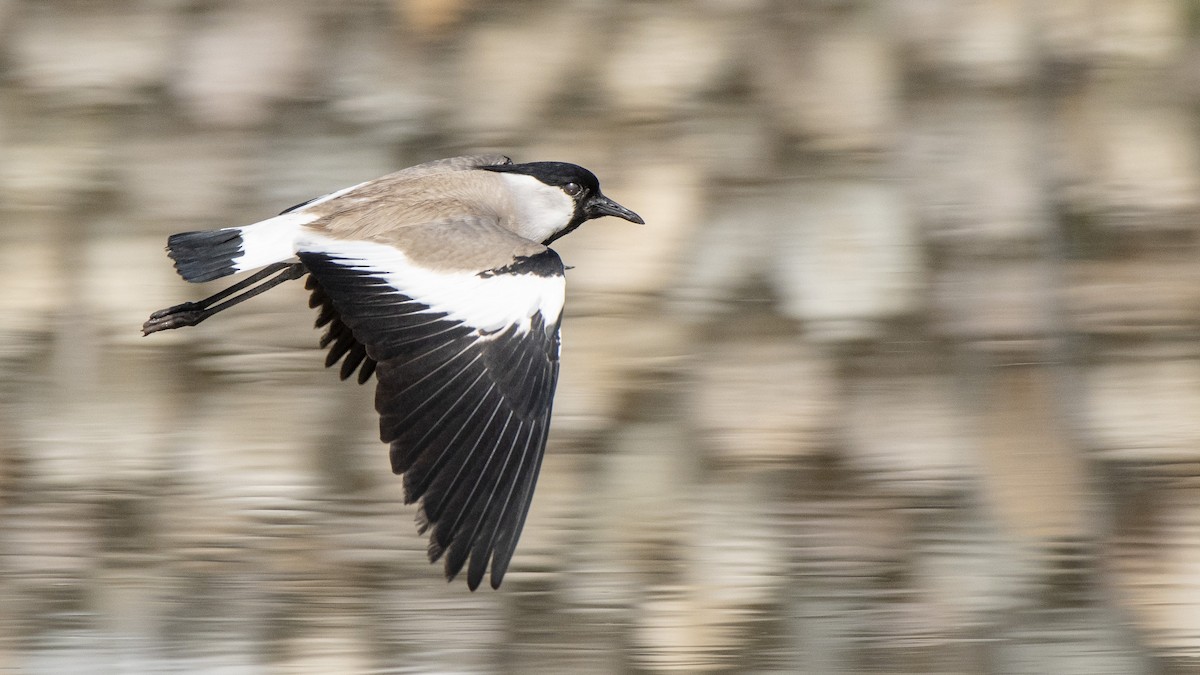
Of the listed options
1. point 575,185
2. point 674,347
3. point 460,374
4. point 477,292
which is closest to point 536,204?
point 575,185

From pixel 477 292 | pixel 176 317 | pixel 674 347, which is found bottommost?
pixel 674 347

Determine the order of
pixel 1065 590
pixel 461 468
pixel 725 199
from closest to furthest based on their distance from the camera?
pixel 461 468
pixel 1065 590
pixel 725 199

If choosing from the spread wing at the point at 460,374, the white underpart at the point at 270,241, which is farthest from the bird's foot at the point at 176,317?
the spread wing at the point at 460,374

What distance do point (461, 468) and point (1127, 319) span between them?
77.5 inches

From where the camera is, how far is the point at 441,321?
2.54 metres

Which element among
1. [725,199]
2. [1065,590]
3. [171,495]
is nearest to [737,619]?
[1065,590]

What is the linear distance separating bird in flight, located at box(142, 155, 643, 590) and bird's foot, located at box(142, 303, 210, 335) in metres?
0.10

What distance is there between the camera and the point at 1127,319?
12.3 feet

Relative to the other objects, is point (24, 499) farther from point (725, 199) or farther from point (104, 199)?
point (725, 199)

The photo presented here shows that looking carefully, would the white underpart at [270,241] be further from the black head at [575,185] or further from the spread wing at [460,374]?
A: the black head at [575,185]

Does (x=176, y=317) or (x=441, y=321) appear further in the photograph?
(x=176, y=317)

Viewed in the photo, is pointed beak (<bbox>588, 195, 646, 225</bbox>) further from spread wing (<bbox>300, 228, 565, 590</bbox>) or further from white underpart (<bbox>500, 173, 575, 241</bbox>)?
spread wing (<bbox>300, 228, 565, 590</bbox>)

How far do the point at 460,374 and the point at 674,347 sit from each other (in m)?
1.22

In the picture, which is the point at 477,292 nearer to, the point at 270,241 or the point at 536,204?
the point at 270,241
